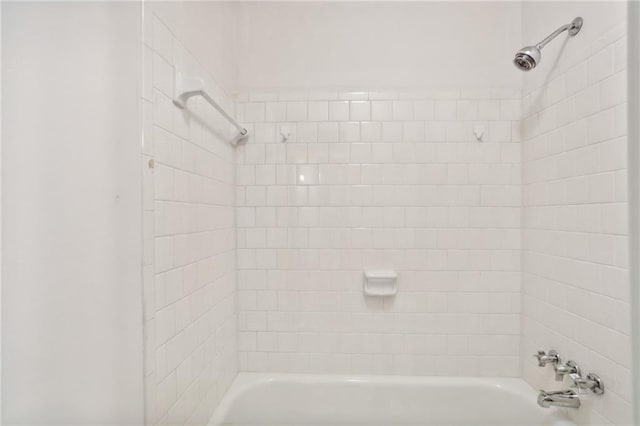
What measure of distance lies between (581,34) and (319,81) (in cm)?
103

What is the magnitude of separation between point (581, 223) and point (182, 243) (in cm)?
136

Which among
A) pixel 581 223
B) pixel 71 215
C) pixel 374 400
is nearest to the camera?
pixel 71 215

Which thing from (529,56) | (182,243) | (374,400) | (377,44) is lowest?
(374,400)

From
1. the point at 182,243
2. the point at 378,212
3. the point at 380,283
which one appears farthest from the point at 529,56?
the point at 182,243

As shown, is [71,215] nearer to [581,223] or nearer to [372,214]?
[372,214]

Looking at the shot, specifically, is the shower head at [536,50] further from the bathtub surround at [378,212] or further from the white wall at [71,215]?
the white wall at [71,215]

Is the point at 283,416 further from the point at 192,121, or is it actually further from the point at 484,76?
the point at 484,76

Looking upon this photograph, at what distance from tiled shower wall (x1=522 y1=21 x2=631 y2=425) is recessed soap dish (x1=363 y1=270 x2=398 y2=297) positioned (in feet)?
1.99

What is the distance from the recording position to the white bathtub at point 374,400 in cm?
153

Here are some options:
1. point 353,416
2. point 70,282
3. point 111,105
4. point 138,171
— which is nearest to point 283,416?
point 353,416

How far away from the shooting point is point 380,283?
62.1 inches

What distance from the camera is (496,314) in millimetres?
1597

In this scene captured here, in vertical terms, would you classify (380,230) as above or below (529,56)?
below

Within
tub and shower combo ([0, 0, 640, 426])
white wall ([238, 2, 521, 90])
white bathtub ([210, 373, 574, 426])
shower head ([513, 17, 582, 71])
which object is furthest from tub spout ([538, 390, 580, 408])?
white wall ([238, 2, 521, 90])
